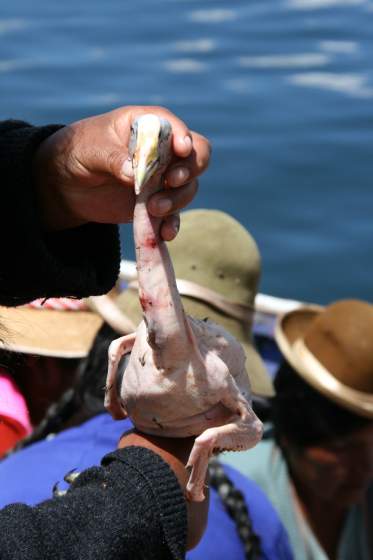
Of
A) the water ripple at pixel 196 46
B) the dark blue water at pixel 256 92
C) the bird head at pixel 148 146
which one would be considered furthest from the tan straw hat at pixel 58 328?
the water ripple at pixel 196 46

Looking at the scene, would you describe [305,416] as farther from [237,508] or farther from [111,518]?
[111,518]

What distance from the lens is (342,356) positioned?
2609mm

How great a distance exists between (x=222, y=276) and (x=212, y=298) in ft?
0.42

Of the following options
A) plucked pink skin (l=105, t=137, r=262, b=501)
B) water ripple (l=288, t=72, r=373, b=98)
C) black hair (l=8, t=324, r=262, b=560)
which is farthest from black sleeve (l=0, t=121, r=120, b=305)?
water ripple (l=288, t=72, r=373, b=98)

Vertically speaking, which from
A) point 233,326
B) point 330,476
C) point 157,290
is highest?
point 157,290

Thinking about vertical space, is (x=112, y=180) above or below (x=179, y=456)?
above

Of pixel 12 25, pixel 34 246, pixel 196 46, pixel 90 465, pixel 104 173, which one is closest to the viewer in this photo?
pixel 104 173

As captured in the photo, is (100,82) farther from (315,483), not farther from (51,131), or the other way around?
(51,131)

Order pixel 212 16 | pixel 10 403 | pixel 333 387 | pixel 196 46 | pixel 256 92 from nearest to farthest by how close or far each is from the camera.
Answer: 1. pixel 10 403
2. pixel 333 387
3. pixel 256 92
4. pixel 196 46
5. pixel 212 16

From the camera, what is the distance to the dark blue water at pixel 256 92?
4.49 meters

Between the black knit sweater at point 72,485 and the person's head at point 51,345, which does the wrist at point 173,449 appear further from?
the person's head at point 51,345

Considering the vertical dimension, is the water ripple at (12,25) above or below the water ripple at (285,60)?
above

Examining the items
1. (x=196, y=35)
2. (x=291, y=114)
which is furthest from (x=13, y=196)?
(x=196, y=35)

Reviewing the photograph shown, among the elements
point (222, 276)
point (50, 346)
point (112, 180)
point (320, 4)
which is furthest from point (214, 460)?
point (320, 4)
